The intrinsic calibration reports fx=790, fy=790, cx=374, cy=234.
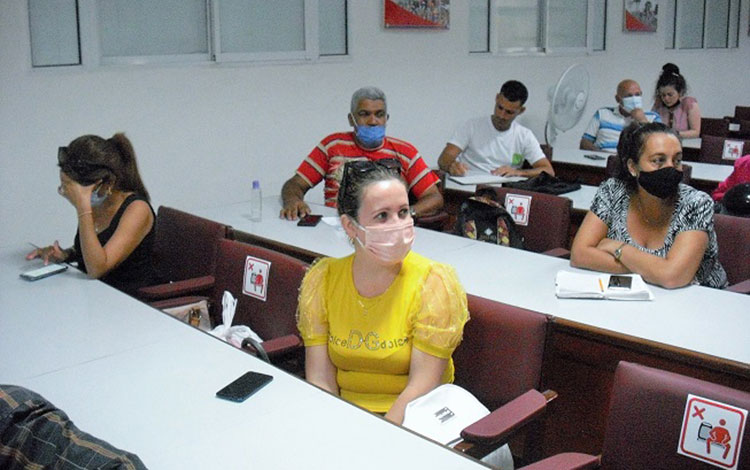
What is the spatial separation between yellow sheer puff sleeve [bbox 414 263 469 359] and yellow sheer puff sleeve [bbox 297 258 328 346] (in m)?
0.29

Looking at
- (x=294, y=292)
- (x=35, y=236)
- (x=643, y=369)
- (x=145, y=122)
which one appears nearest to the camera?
(x=643, y=369)

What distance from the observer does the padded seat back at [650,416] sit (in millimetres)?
1683

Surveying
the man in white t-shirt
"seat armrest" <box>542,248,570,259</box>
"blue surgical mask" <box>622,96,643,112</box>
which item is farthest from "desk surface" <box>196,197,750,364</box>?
"blue surgical mask" <box>622,96,643,112</box>

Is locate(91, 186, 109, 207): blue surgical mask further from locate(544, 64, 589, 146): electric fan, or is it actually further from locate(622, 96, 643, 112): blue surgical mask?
locate(622, 96, 643, 112): blue surgical mask

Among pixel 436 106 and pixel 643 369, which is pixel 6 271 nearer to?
pixel 643 369

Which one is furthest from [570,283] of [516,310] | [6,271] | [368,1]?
[368,1]

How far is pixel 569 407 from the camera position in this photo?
8.56ft

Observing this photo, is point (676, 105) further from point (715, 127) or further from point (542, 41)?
point (542, 41)

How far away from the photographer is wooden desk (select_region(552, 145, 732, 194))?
4.87 meters

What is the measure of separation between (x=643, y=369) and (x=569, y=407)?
2.92 ft

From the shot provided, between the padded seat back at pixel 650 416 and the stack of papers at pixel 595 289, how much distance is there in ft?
2.79

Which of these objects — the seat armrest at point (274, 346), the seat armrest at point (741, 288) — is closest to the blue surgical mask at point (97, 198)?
the seat armrest at point (274, 346)

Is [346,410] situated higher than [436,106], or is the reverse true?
[436,106]

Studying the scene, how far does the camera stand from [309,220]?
12.3ft
